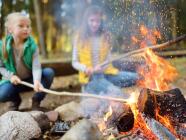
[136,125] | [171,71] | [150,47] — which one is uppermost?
[150,47]

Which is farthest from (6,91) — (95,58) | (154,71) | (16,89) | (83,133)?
(83,133)

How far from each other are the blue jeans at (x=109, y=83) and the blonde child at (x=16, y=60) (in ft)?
2.88

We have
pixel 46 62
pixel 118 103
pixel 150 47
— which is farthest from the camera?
pixel 46 62

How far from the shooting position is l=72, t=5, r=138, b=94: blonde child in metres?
6.48

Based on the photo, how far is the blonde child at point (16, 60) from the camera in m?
5.75

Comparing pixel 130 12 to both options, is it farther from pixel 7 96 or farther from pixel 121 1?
pixel 7 96

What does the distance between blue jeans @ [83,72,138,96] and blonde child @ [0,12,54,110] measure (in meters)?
0.88

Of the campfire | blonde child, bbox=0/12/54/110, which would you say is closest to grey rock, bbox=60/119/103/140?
the campfire

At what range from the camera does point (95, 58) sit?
22.3ft

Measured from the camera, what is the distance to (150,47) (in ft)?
18.5

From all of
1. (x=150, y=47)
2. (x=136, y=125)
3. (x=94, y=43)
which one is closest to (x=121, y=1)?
(x=94, y=43)

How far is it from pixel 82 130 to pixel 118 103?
4.13 ft

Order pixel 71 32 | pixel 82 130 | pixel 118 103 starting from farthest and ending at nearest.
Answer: pixel 71 32, pixel 118 103, pixel 82 130

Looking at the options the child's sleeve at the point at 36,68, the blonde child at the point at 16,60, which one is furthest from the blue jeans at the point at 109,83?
the child's sleeve at the point at 36,68
